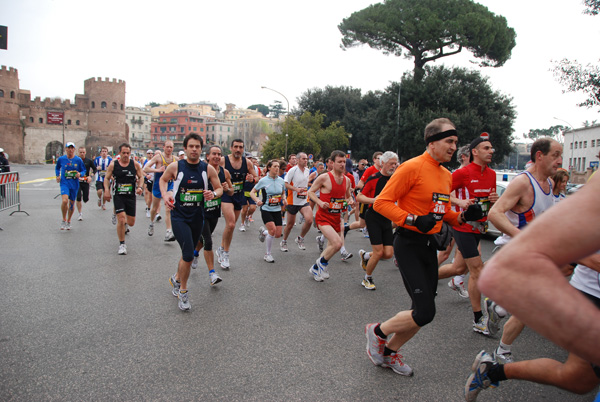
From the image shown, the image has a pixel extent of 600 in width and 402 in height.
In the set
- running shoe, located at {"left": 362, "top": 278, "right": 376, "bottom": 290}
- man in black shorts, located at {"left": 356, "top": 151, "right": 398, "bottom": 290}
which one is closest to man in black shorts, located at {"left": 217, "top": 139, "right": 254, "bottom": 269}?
man in black shorts, located at {"left": 356, "top": 151, "right": 398, "bottom": 290}

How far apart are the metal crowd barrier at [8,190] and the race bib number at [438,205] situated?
41.8 feet

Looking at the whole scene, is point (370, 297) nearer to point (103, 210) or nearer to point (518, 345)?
point (518, 345)

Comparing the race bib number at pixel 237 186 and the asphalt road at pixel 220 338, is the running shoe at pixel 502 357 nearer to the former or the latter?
the asphalt road at pixel 220 338

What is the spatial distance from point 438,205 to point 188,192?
3136 millimetres

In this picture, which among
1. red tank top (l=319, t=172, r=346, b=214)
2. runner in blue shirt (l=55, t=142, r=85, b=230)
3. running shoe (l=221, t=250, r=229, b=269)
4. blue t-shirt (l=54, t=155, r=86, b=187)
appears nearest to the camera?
red tank top (l=319, t=172, r=346, b=214)

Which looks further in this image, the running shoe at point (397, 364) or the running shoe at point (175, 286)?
the running shoe at point (175, 286)

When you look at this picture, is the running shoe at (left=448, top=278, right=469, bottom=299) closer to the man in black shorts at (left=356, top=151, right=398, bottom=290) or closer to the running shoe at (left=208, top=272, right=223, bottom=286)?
the man in black shorts at (left=356, top=151, right=398, bottom=290)

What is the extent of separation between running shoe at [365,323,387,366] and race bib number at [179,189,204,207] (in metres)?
2.82

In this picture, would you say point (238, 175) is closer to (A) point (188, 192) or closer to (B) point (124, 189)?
(B) point (124, 189)

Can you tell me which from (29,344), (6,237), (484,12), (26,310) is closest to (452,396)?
(29,344)

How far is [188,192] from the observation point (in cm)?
545

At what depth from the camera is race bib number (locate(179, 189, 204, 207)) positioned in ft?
17.8

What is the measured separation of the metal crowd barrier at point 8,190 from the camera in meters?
12.4

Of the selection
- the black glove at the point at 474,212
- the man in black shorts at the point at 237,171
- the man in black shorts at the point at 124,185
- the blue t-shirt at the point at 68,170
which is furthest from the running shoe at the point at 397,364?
the blue t-shirt at the point at 68,170
